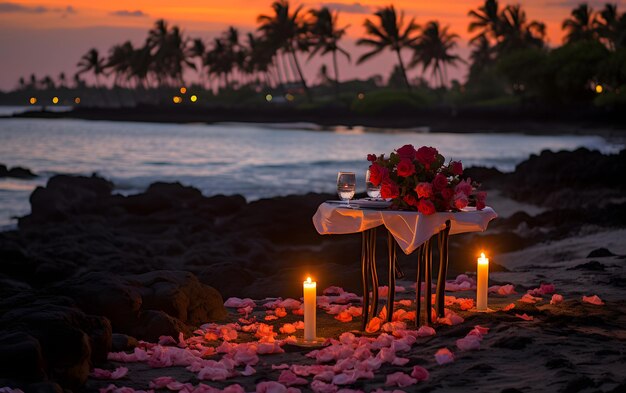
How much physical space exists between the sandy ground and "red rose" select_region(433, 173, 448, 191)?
36.6 inches

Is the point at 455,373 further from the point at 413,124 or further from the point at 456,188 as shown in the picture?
the point at 413,124

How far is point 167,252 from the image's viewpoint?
44.9 ft

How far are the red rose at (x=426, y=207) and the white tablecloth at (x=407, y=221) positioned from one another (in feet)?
0.18

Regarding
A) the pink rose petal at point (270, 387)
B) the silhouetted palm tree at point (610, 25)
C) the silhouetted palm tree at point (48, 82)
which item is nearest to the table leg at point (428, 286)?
the pink rose petal at point (270, 387)

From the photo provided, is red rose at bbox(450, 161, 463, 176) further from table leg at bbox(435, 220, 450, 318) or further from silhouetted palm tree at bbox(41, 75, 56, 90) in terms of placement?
silhouetted palm tree at bbox(41, 75, 56, 90)

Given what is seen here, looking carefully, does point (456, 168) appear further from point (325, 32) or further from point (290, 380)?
point (325, 32)

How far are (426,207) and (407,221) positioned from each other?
0.17 metres

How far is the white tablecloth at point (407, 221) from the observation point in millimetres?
6031

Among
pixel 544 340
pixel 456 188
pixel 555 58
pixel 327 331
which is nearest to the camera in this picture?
pixel 544 340

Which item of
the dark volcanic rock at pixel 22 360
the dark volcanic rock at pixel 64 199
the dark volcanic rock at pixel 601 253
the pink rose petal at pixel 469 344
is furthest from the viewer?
the dark volcanic rock at pixel 64 199

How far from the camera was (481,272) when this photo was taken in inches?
270

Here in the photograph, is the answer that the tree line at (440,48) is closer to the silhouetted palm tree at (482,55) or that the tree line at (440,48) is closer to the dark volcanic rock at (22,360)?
the silhouetted palm tree at (482,55)

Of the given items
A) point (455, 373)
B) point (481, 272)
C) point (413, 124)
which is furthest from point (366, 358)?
point (413, 124)

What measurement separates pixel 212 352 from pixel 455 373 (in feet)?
5.79
